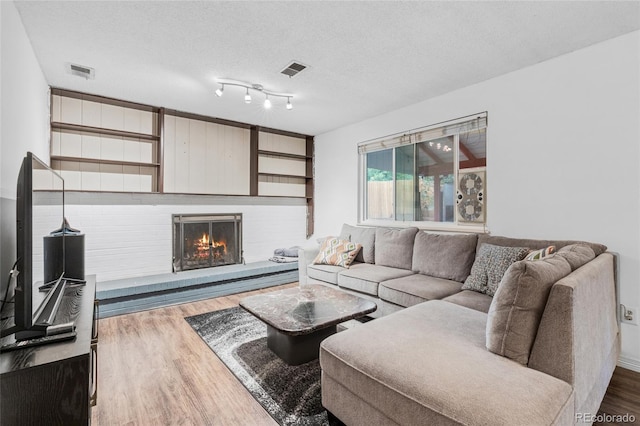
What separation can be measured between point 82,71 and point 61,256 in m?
1.79

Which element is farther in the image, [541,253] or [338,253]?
[338,253]

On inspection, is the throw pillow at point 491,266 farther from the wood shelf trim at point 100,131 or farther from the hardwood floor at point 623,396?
the wood shelf trim at point 100,131

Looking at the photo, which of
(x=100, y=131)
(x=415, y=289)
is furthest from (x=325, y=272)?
(x=100, y=131)

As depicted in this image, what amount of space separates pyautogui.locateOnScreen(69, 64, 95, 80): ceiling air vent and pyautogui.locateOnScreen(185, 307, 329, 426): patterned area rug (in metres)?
2.56

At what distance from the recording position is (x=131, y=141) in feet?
12.5

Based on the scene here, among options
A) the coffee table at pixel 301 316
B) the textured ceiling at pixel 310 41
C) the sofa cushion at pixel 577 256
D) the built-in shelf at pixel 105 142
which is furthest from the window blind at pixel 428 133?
the built-in shelf at pixel 105 142

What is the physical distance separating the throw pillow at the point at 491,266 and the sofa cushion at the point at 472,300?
7 cm

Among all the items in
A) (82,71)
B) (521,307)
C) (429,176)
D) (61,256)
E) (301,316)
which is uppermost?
(82,71)

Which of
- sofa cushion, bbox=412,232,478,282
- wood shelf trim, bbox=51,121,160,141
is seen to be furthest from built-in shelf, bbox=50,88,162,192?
sofa cushion, bbox=412,232,478,282

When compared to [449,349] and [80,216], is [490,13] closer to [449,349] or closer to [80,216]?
[449,349]

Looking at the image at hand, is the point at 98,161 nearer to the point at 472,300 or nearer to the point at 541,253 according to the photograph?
the point at 472,300

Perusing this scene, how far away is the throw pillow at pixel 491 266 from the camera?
2422mm

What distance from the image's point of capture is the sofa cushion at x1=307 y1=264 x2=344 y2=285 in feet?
11.5

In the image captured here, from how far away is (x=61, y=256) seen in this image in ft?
7.00
